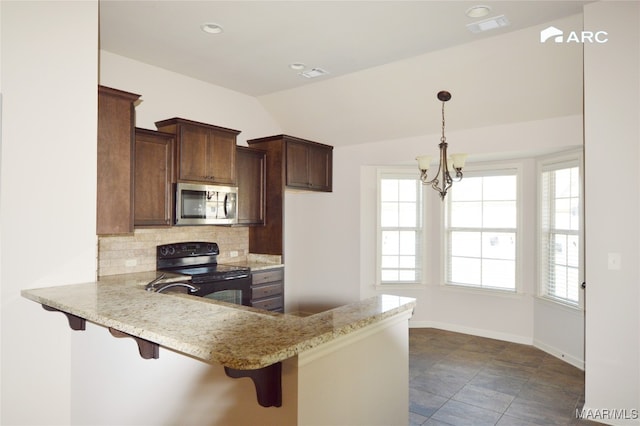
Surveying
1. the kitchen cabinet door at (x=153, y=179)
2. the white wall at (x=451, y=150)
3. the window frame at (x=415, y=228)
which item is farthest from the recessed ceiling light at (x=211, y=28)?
the window frame at (x=415, y=228)

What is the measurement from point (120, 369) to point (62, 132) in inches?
49.1

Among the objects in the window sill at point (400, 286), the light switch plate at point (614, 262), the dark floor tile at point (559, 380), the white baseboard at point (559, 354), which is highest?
the light switch plate at point (614, 262)

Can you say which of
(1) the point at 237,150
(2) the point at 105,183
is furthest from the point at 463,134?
(2) the point at 105,183

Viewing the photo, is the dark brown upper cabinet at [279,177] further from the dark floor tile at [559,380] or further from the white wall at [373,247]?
the dark floor tile at [559,380]

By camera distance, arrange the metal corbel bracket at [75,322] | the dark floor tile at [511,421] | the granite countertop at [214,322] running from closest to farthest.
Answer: the granite countertop at [214,322] → the metal corbel bracket at [75,322] → the dark floor tile at [511,421]

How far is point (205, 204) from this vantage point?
13.9 ft

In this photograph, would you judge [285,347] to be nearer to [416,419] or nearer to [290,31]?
[416,419]

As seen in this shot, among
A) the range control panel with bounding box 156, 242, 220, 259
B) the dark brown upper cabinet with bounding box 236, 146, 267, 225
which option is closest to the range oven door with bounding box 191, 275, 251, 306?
the range control panel with bounding box 156, 242, 220, 259

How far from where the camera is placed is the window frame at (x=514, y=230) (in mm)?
4902

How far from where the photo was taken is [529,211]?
4.85 m

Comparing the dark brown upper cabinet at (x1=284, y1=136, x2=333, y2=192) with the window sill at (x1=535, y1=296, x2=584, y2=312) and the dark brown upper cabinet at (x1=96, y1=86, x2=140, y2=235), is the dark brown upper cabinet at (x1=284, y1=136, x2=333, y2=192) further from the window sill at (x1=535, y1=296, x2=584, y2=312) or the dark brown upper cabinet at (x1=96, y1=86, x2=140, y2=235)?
the window sill at (x1=535, y1=296, x2=584, y2=312)

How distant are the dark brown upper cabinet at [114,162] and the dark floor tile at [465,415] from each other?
A: 2753 millimetres

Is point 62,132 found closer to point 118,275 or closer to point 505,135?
point 118,275

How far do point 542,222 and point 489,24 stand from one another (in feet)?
8.10
